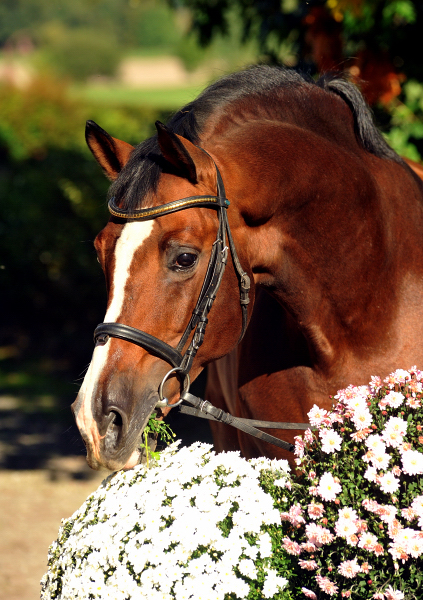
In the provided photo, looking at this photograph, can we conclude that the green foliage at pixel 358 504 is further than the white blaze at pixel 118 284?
No

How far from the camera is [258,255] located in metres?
2.09

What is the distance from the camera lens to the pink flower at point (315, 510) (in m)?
1.74

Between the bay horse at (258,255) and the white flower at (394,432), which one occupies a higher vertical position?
the bay horse at (258,255)

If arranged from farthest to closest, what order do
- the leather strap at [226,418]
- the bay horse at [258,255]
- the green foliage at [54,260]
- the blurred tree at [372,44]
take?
the green foliage at [54,260]
the blurred tree at [372,44]
the leather strap at [226,418]
the bay horse at [258,255]

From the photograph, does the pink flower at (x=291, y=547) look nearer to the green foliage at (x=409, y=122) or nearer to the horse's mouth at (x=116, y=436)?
the horse's mouth at (x=116, y=436)

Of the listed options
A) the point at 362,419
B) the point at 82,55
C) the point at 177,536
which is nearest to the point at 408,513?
the point at 362,419

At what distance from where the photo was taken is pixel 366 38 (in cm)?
493

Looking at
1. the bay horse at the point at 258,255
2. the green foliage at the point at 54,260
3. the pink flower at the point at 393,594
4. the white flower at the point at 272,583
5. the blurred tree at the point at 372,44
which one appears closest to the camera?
the pink flower at the point at 393,594

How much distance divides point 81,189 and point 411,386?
6746 millimetres

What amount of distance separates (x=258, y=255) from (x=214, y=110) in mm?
502

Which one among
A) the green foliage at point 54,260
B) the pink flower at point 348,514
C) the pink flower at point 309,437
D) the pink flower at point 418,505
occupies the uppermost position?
the pink flower at point 309,437

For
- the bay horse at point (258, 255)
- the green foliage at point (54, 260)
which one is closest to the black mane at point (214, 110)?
the bay horse at point (258, 255)

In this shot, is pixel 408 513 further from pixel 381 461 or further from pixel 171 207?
pixel 171 207

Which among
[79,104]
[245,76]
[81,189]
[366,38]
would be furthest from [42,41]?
[245,76]
